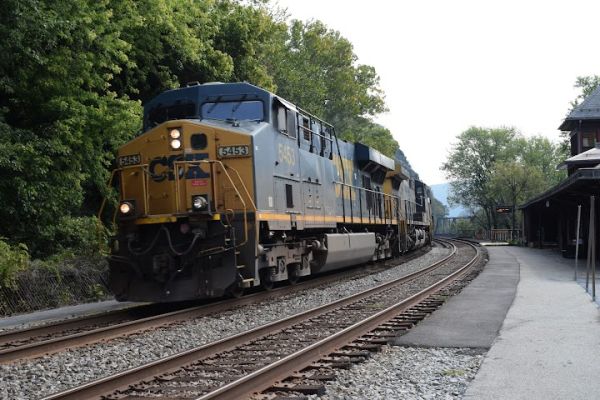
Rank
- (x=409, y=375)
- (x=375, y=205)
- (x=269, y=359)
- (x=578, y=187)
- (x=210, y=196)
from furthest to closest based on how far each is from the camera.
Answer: (x=375, y=205), (x=578, y=187), (x=210, y=196), (x=269, y=359), (x=409, y=375)

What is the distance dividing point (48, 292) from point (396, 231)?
44.7 ft

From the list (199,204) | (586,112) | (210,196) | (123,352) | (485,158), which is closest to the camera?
(123,352)

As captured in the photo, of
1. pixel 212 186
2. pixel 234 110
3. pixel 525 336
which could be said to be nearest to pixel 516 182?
pixel 234 110

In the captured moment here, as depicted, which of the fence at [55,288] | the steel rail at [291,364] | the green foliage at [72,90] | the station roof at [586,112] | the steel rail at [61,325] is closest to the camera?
the steel rail at [291,364]

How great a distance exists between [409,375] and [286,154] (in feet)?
21.2

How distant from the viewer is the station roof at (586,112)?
120 ft

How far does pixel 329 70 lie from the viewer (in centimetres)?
4700

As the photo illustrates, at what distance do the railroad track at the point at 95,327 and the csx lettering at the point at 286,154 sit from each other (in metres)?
2.53

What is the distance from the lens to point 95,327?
9.26m

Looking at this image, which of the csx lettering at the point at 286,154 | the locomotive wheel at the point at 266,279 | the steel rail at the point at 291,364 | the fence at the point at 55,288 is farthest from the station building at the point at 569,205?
the steel rail at the point at 291,364

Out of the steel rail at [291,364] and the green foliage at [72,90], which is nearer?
the steel rail at [291,364]

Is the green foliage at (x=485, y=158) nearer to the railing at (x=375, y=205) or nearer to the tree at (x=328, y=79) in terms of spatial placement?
the tree at (x=328, y=79)

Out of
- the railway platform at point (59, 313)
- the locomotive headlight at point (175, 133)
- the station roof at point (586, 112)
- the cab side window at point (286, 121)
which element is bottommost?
the railway platform at point (59, 313)

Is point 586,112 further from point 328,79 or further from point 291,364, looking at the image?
point 291,364
